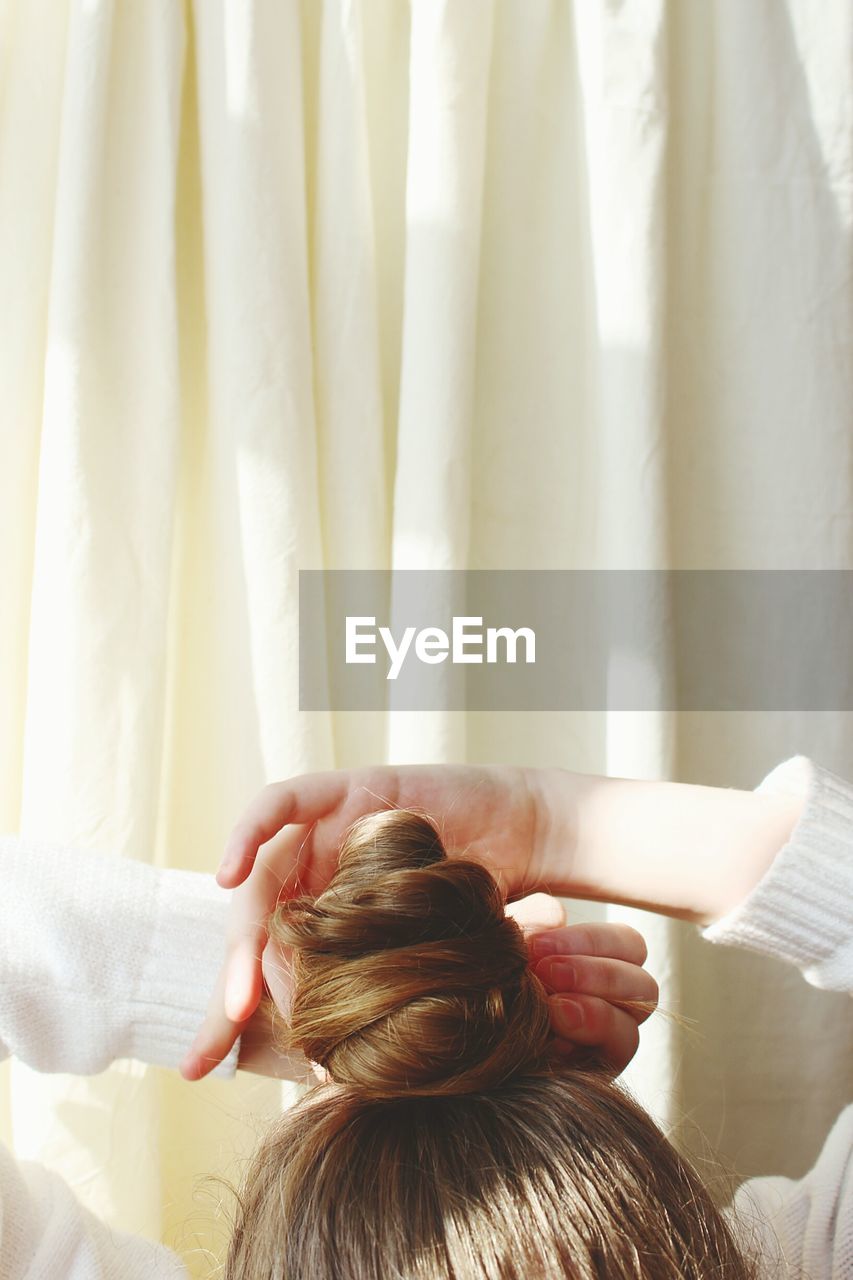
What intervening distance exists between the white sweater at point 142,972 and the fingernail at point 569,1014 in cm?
11

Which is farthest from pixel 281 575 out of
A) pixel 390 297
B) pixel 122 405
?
pixel 390 297

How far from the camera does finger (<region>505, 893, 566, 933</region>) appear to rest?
2.26 ft

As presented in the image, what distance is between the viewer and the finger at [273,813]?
55 cm

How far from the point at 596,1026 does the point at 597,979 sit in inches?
2.0

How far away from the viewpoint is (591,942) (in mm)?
652

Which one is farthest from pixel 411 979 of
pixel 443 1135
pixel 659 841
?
pixel 659 841

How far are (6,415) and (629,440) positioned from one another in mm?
597

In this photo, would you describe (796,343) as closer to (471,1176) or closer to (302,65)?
(302,65)

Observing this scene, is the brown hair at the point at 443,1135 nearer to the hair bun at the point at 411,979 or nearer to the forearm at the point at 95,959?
the hair bun at the point at 411,979

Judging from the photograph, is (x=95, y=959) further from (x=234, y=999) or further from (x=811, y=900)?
(x=811, y=900)

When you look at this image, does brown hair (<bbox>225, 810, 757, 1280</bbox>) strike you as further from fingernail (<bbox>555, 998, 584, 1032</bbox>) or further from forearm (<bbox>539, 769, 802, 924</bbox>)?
forearm (<bbox>539, 769, 802, 924</bbox>)

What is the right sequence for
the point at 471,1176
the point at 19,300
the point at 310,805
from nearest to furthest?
1. the point at 471,1176
2. the point at 310,805
3. the point at 19,300

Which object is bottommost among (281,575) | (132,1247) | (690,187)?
(132,1247)

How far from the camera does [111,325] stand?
0.93 meters
